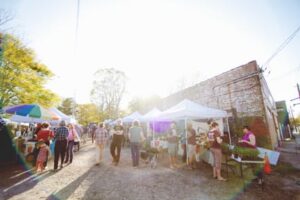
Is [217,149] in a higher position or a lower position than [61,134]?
lower

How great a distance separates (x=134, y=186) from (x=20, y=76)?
12.5 m

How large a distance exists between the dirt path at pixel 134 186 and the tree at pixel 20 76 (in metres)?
8.59

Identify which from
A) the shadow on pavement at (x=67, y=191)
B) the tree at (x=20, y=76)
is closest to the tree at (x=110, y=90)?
the tree at (x=20, y=76)

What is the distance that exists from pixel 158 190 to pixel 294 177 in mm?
4493

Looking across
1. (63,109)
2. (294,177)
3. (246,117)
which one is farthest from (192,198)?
(63,109)

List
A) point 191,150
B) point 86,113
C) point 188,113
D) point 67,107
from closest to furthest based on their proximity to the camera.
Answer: point 191,150
point 188,113
point 86,113
point 67,107

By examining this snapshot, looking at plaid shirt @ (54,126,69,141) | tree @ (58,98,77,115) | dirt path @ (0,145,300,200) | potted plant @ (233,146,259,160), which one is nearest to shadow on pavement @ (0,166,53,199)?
→ dirt path @ (0,145,300,200)

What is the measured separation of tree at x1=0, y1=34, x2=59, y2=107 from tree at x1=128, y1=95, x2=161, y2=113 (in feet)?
43.4

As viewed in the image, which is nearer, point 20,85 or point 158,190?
point 158,190

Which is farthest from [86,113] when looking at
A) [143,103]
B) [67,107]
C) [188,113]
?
[188,113]

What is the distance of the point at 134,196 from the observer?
3652 mm

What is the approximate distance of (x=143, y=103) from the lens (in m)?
25.7

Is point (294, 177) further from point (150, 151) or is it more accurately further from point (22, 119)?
point (22, 119)

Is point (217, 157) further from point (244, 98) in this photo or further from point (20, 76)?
point (20, 76)
